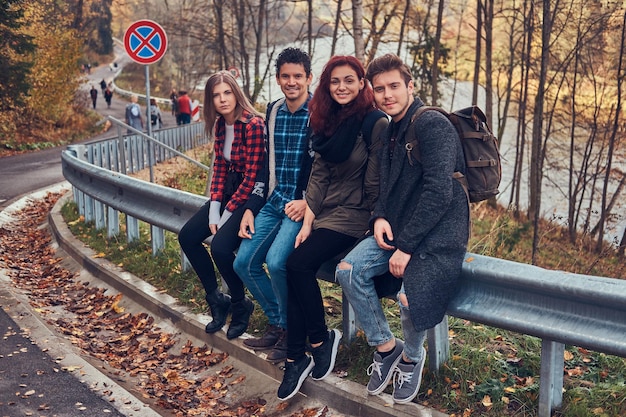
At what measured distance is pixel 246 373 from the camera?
4773 mm

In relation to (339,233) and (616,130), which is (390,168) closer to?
(339,233)

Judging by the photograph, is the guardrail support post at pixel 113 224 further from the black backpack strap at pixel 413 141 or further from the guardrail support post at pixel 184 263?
the black backpack strap at pixel 413 141

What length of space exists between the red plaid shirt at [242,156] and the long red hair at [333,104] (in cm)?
81

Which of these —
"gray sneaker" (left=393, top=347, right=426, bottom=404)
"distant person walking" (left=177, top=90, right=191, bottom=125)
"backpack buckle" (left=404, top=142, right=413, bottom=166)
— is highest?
"backpack buckle" (left=404, top=142, right=413, bottom=166)

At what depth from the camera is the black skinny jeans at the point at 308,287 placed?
4.15m

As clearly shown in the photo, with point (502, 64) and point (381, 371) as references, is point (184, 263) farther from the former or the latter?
point (502, 64)

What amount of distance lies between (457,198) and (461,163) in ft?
0.61

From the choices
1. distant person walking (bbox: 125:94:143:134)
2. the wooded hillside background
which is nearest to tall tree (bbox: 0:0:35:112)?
the wooded hillside background

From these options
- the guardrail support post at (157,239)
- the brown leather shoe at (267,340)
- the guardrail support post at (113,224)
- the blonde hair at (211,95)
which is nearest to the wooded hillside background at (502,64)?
the guardrail support post at (113,224)

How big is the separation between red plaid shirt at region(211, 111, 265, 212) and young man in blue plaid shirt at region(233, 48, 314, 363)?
0.38ft

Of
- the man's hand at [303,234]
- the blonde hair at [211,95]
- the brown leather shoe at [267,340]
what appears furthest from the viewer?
the blonde hair at [211,95]

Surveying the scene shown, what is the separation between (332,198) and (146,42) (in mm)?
8567

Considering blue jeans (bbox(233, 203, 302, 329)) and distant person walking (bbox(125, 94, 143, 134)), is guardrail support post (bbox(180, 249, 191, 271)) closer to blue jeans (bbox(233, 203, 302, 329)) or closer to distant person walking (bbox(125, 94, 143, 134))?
blue jeans (bbox(233, 203, 302, 329))

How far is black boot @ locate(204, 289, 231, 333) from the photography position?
5.17 m
